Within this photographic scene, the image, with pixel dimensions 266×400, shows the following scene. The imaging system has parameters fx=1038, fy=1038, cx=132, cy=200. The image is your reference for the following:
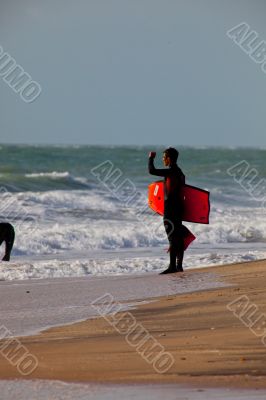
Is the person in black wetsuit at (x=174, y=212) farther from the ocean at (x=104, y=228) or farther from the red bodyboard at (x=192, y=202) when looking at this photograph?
the ocean at (x=104, y=228)

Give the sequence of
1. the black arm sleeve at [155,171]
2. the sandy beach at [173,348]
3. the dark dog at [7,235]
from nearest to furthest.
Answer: the sandy beach at [173,348] → the black arm sleeve at [155,171] → the dark dog at [7,235]

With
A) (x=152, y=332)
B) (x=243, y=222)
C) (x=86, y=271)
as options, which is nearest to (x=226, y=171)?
(x=243, y=222)

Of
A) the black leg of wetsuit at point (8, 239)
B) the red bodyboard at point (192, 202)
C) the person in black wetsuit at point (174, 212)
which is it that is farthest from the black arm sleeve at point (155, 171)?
the black leg of wetsuit at point (8, 239)

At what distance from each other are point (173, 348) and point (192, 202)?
17.1ft

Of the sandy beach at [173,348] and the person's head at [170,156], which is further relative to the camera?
the person's head at [170,156]

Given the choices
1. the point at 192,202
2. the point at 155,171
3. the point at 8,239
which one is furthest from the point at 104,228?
the point at 155,171

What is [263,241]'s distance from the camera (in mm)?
16797

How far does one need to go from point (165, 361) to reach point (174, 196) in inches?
204

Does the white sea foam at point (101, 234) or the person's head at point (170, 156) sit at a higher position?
the person's head at point (170, 156)

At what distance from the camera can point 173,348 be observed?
6535 millimetres

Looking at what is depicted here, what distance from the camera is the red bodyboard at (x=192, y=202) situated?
1158 cm

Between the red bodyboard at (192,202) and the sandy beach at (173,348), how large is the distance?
301 cm

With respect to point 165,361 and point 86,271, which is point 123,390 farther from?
point 86,271

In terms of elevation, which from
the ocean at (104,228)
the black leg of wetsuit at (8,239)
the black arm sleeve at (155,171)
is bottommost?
the black leg of wetsuit at (8,239)
